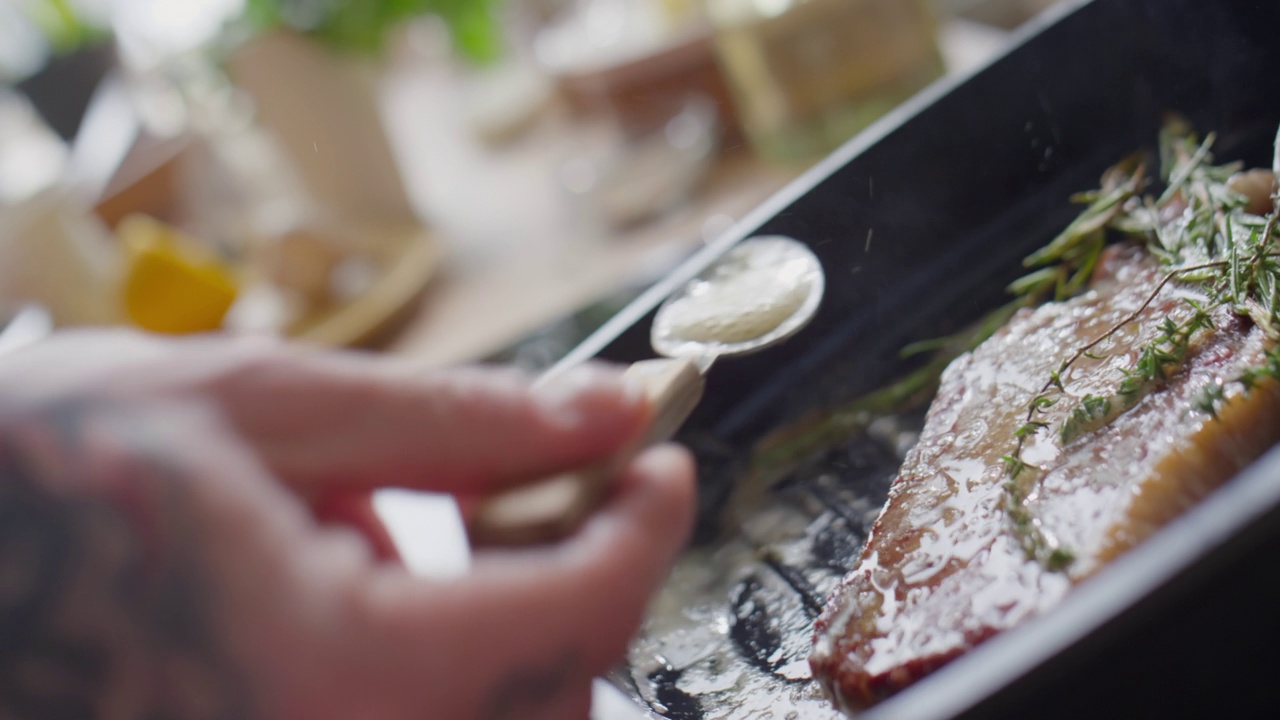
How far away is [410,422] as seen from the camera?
0.38 m

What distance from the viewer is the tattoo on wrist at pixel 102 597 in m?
0.30

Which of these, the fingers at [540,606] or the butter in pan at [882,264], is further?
the butter in pan at [882,264]

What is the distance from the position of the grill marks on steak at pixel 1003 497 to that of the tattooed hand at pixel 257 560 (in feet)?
0.56

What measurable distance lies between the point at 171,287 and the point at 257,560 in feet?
3.89

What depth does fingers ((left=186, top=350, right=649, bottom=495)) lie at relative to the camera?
1.20 feet

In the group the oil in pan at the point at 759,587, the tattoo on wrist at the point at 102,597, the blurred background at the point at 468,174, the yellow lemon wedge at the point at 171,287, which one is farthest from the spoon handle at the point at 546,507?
the yellow lemon wedge at the point at 171,287

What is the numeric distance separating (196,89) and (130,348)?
1552 millimetres

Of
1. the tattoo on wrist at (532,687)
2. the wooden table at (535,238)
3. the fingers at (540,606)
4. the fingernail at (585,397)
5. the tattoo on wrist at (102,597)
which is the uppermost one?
the wooden table at (535,238)

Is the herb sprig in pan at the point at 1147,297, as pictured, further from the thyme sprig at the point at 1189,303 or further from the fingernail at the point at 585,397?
the fingernail at the point at 585,397

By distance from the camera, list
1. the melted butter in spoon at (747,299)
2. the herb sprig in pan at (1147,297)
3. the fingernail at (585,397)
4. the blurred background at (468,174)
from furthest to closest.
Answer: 1. the blurred background at (468,174)
2. the melted butter in spoon at (747,299)
3. the herb sprig in pan at (1147,297)
4. the fingernail at (585,397)

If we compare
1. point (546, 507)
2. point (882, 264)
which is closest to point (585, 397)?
point (546, 507)

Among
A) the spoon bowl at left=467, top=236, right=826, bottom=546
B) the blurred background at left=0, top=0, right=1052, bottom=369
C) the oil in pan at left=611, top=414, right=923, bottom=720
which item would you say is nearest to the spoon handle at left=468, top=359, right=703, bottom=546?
the spoon bowl at left=467, top=236, right=826, bottom=546

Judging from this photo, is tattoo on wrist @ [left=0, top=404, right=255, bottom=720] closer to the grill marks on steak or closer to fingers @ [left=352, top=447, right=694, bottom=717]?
fingers @ [left=352, top=447, right=694, bottom=717]

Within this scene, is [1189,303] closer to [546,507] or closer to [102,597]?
[546,507]
